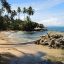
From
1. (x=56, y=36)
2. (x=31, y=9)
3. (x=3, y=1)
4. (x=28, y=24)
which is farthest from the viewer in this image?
(x=31, y=9)

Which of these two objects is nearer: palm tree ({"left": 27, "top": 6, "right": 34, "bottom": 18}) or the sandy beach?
the sandy beach

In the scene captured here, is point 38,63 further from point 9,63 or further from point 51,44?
point 51,44

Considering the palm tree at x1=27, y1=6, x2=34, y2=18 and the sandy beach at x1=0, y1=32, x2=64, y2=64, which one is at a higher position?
the palm tree at x1=27, y1=6, x2=34, y2=18

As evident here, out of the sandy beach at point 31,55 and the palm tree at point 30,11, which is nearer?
the sandy beach at point 31,55

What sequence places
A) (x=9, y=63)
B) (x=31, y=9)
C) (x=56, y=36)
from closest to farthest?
(x=9, y=63)
(x=56, y=36)
(x=31, y=9)

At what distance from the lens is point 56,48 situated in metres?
29.8

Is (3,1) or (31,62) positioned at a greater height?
(3,1)

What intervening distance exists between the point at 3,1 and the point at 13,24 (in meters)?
73.6

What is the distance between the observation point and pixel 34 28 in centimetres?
10388

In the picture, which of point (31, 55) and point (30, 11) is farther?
point (30, 11)

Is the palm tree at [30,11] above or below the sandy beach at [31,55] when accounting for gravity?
above

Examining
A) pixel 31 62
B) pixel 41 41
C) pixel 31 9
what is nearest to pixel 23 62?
pixel 31 62

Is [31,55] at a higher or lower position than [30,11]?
lower

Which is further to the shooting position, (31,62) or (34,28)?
(34,28)
